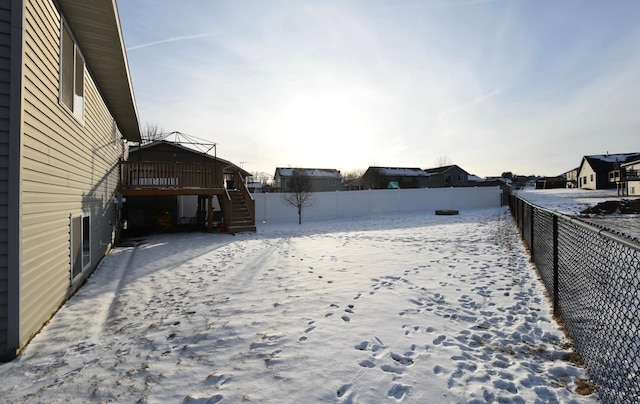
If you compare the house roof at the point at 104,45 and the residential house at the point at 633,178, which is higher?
the house roof at the point at 104,45


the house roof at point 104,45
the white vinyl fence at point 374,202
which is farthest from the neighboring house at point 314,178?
the house roof at point 104,45

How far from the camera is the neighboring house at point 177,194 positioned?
1120 centimetres

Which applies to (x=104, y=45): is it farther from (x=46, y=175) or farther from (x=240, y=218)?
(x=240, y=218)

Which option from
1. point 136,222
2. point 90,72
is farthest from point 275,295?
point 136,222

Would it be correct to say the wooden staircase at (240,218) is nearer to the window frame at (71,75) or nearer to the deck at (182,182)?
the deck at (182,182)

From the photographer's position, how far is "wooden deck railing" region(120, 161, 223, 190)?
11.1 meters

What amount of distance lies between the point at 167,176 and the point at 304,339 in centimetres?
1008

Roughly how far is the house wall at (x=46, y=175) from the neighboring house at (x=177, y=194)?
204 inches

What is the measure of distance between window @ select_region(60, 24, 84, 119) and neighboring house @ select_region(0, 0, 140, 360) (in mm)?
17

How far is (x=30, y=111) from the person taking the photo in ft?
11.5

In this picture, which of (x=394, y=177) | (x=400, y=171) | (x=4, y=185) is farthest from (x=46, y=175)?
(x=400, y=171)

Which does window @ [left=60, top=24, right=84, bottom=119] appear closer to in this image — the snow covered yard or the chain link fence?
the snow covered yard

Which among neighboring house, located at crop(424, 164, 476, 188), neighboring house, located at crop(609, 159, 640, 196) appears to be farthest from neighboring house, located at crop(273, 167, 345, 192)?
neighboring house, located at crop(609, 159, 640, 196)

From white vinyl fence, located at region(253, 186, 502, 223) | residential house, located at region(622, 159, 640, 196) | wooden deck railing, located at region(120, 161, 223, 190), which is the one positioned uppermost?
residential house, located at region(622, 159, 640, 196)
